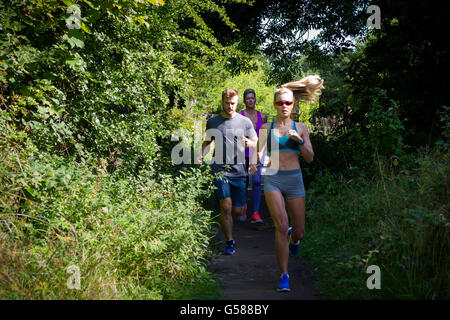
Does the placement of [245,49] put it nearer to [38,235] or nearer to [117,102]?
[117,102]

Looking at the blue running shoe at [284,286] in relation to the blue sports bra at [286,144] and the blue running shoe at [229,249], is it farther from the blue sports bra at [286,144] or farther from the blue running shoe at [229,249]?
the blue running shoe at [229,249]

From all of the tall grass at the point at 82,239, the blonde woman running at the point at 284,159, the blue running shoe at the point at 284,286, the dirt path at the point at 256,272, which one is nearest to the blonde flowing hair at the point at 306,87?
the blonde woman running at the point at 284,159

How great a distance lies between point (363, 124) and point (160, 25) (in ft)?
15.5

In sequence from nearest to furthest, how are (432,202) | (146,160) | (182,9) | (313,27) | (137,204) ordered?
(432,202) < (137,204) < (146,160) < (182,9) < (313,27)

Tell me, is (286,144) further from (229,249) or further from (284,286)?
(229,249)

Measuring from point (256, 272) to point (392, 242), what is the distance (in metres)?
1.86

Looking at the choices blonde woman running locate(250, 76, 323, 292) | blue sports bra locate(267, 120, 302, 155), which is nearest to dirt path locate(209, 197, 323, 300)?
blonde woman running locate(250, 76, 323, 292)

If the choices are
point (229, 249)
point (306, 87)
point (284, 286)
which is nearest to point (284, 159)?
point (306, 87)

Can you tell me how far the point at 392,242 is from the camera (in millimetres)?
4770

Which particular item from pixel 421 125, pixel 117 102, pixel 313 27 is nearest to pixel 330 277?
pixel 117 102

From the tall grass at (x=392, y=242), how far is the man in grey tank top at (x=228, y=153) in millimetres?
1224

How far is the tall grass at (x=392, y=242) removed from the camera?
441 centimetres

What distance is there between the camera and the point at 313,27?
1217 centimetres

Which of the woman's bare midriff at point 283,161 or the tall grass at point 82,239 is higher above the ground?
the woman's bare midriff at point 283,161
